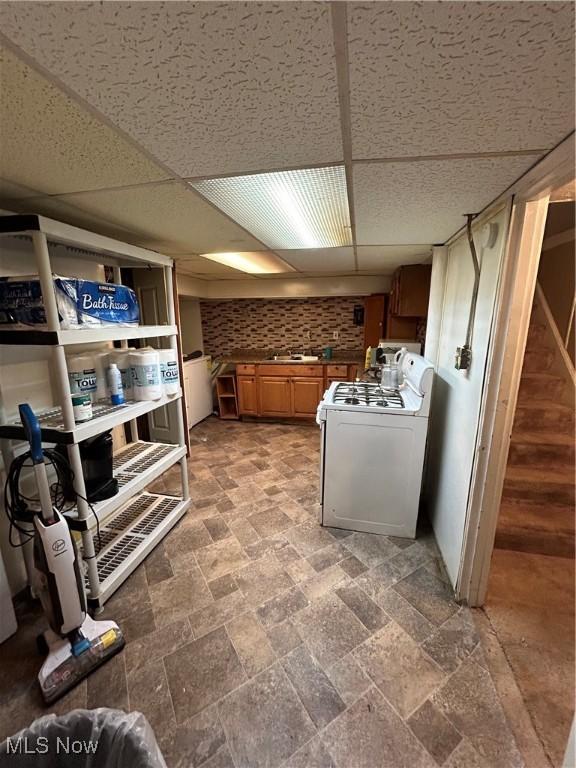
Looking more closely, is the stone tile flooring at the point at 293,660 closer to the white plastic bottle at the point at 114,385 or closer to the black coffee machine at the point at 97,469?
the black coffee machine at the point at 97,469

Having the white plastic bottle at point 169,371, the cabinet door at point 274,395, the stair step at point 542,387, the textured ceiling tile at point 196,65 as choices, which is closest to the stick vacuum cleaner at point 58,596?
the white plastic bottle at point 169,371

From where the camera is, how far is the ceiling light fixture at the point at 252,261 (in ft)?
8.94

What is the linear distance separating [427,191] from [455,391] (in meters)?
1.16

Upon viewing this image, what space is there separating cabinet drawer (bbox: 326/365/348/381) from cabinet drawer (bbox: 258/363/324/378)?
0.10 meters

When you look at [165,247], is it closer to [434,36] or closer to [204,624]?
[434,36]

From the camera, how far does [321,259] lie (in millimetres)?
2957

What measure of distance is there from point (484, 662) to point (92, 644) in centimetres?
177

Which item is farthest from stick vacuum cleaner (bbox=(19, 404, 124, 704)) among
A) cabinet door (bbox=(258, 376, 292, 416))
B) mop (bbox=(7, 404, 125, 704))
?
cabinet door (bbox=(258, 376, 292, 416))

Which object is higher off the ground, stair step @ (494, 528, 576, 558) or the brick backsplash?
the brick backsplash

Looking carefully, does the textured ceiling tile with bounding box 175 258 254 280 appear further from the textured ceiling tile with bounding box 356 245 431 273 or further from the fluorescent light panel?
the textured ceiling tile with bounding box 356 245 431 273

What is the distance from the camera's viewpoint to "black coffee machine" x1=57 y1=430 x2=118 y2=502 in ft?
5.50

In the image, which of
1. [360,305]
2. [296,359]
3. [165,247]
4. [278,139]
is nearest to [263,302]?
[296,359]

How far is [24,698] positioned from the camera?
1.26 metres

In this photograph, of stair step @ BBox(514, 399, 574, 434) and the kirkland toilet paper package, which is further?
stair step @ BBox(514, 399, 574, 434)
